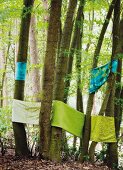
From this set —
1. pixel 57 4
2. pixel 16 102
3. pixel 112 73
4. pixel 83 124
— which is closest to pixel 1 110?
pixel 16 102

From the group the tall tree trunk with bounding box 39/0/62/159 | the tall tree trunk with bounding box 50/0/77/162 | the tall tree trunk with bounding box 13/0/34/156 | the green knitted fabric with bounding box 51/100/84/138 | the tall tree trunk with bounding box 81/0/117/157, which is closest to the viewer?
the tall tree trunk with bounding box 39/0/62/159

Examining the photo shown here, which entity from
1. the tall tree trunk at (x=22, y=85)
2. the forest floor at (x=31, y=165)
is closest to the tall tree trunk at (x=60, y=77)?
the forest floor at (x=31, y=165)

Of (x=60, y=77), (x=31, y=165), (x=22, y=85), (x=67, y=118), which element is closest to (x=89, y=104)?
(x=67, y=118)

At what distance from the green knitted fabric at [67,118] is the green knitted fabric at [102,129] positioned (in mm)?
324

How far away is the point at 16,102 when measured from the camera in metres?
7.65

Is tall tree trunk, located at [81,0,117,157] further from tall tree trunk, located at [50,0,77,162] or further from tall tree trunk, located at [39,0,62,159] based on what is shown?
tall tree trunk, located at [39,0,62,159]

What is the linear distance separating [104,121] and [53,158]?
1909 mm

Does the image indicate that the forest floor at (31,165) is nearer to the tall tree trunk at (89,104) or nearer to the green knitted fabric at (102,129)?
the tall tree trunk at (89,104)

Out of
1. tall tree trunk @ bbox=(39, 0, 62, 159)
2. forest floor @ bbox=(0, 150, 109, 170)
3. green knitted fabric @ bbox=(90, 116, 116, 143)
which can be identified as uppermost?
tall tree trunk @ bbox=(39, 0, 62, 159)

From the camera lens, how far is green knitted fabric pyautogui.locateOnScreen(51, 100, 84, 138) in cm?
711

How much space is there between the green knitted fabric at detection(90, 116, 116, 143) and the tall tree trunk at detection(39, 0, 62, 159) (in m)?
1.59

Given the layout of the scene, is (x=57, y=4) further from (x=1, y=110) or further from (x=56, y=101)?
(x=1, y=110)

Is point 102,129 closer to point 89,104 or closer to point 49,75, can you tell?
point 89,104

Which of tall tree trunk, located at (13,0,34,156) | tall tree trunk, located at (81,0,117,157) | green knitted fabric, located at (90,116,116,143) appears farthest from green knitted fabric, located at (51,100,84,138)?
tall tree trunk, located at (13,0,34,156)
